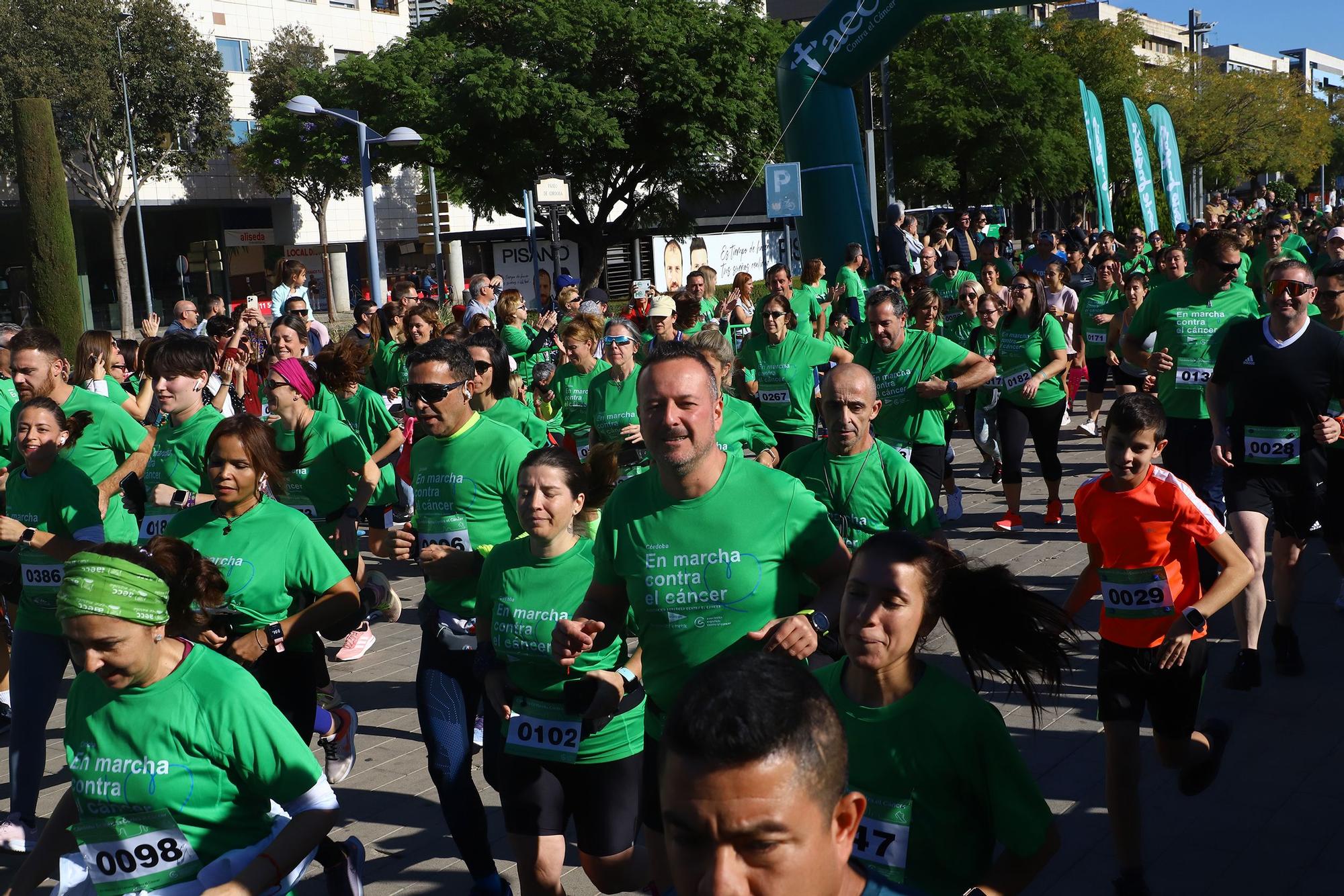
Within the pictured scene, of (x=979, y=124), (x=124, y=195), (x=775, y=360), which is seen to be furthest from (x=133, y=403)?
(x=124, y=195)

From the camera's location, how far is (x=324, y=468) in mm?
6859

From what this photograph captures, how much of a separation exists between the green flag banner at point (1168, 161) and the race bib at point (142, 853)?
28.1 metres

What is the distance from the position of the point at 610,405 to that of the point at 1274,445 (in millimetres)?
3676

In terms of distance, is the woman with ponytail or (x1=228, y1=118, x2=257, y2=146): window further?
(x1=228, y1=118, x2=257, y2=146): window

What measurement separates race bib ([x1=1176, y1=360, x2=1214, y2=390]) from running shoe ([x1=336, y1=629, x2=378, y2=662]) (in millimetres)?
4942

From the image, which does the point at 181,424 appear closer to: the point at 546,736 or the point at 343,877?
the point at 343,877

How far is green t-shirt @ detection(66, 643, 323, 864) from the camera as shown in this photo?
10.1 feet

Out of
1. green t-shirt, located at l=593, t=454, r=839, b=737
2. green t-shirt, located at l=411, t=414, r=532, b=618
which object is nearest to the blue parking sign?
green t-shirt, located at l=411, t=414, r=532, b=618

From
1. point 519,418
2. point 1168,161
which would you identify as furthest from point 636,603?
point 1168,161

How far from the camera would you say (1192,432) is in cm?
761

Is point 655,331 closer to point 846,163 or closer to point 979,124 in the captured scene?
point 846,163

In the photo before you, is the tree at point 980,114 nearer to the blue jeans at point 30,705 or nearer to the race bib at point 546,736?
the blue jeans at point 30,705

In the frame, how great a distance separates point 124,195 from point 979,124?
29703 millimetres

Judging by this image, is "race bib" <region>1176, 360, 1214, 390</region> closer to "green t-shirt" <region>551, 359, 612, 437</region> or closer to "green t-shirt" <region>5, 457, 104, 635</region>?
"green t-shirt" <region>551, 359, 612, 437</region>
